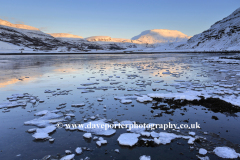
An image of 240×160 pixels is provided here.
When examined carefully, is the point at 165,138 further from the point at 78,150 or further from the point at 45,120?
the point at 45,120

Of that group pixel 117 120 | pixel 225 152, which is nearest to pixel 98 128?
pixel 117 120

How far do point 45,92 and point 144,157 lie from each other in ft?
26.2

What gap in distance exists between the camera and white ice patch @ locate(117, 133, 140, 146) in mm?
4511

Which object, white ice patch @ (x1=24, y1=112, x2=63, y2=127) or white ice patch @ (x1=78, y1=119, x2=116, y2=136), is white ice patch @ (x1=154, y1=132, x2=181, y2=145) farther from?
white ice patch @ (x1=24, y1=112, x2=63, y2=127)

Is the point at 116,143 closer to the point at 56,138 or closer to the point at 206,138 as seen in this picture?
the point at 56,138

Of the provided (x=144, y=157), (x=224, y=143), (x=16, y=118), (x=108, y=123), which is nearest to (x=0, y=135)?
(x=16, y=118)

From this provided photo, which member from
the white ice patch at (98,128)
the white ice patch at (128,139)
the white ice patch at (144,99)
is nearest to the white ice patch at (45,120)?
the white ice patch at (98,128)

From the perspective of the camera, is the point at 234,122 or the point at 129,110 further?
the point at 129,110

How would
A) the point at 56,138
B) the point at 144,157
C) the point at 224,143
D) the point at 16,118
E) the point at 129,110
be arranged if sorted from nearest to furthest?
the point at 144,157 < the point at 224,143 < the point at 56,138 < the point at 16,118 < the point at 129,110

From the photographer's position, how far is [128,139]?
4707 millimetres

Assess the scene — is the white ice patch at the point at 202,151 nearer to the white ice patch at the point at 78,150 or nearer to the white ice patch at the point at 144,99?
the white ice patch at the point at 78,150

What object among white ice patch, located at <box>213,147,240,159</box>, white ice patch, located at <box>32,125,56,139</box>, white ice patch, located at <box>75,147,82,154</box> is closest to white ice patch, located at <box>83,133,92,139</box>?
white ice patch, located at <box>75,147,82,154</box>

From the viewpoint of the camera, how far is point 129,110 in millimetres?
7070

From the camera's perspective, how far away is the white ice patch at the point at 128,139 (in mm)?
4511
